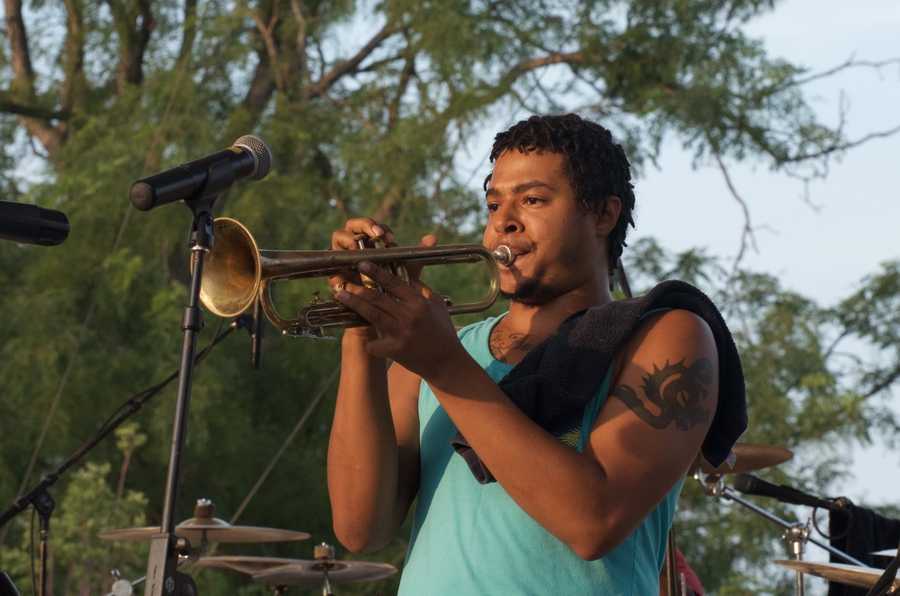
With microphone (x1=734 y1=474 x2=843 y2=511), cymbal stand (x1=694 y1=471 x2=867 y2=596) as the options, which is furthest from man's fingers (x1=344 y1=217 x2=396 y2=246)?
microphone (x1=734 y1=474 x2=843 y2=511)

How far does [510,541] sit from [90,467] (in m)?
7.23

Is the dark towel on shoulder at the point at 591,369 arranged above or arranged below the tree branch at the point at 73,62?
below

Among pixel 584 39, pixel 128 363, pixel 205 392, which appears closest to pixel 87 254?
pixel 128 363

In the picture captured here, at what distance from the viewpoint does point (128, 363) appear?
10602 millimetres

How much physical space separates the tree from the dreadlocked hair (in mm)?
7330

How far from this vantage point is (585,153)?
286cm

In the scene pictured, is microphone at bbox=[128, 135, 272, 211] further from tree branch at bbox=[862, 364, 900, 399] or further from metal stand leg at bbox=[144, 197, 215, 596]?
tree branch at bbox=[862, 364, 900, 399]

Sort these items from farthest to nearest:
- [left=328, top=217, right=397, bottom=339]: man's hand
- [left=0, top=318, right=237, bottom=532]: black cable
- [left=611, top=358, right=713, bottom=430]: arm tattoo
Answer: [left=0, top=318, right=237, bottom=532]: black cable, [left=328, top=217, right=397, bottom=339]: man's hand, [left=611, top=358, right=713, bottom=430]: arm tattoo

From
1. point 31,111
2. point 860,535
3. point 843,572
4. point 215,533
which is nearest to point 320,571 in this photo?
point 215,533

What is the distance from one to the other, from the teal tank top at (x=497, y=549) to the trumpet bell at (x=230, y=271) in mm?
477

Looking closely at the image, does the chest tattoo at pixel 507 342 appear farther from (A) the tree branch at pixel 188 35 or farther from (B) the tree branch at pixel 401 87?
(A) the tree branch at pixel 188 35

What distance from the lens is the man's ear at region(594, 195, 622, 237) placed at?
9.43 ft

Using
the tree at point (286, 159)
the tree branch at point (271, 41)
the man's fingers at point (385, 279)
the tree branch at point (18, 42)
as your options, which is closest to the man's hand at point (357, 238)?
the man's fingers at point (385, 279)

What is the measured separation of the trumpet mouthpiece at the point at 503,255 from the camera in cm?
280
